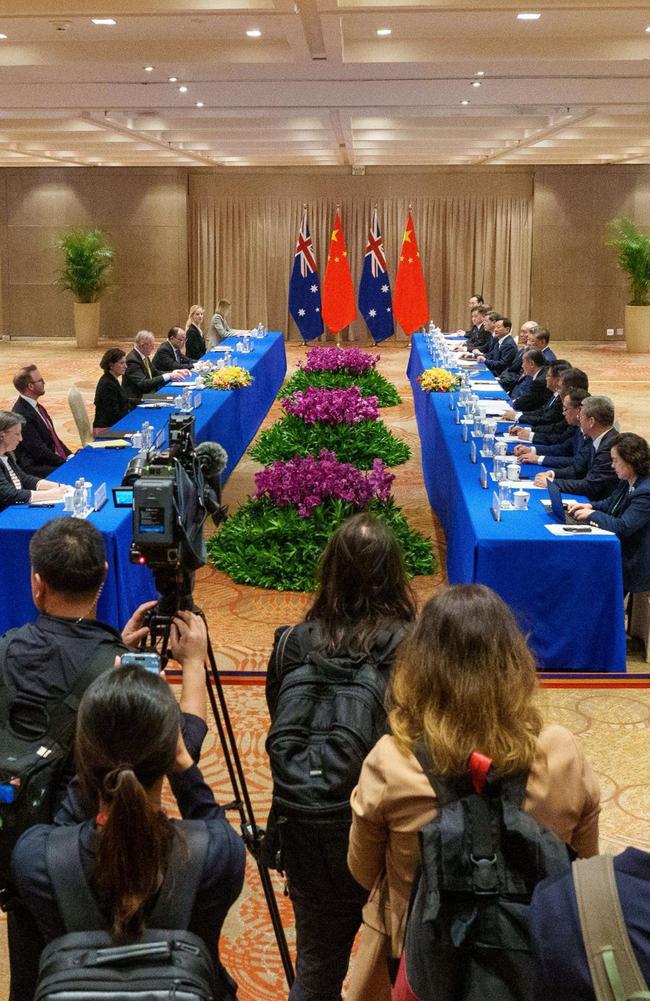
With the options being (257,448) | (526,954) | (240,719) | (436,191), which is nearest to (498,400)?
(257,448)

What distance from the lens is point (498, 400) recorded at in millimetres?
8617

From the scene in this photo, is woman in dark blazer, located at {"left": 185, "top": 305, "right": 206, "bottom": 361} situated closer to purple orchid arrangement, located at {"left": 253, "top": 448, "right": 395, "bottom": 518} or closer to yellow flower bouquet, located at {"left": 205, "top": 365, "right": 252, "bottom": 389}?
yellow flower bouquet, located at {"left": 205, "top": 365, "right": 252, "bottom": 389}

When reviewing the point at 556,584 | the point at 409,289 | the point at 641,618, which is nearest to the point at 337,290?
the point at 409,289

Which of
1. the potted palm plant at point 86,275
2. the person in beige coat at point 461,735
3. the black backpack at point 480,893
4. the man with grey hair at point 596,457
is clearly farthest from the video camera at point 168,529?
the potted palm plant at point 86,275

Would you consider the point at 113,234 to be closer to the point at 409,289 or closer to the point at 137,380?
the point at 409,289

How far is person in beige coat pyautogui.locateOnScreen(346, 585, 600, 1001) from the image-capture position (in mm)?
1780

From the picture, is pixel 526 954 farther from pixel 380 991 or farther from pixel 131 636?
pixel 131 636

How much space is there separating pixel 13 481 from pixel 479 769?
433 cm

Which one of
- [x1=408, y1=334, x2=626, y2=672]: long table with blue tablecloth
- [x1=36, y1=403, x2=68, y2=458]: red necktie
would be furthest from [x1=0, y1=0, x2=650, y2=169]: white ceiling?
[x1=408, y1=334, x2=626, y2=672]: long table with blue tablecloth

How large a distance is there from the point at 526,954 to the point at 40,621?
1239 mm

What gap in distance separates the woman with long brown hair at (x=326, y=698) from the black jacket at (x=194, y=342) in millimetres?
10189

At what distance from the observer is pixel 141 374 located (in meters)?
9.65

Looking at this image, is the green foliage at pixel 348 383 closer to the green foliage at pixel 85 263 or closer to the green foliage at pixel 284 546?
the green foliage at pixel 284 546

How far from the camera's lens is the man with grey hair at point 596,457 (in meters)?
5.68
